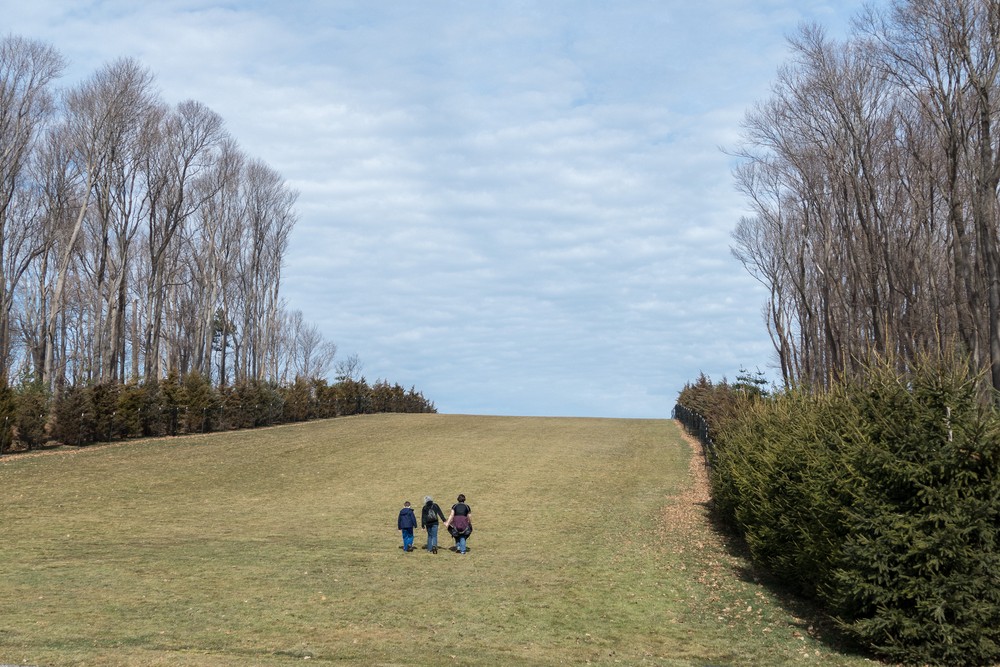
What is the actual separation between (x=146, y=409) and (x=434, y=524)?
78.0 ft

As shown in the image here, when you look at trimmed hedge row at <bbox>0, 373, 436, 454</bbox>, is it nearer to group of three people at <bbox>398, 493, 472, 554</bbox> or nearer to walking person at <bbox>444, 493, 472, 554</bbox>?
group of three people at <bbox>398, 493, 472, 554</bbox>

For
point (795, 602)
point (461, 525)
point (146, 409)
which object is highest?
point (146, 409)

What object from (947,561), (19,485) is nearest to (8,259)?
(19,485)

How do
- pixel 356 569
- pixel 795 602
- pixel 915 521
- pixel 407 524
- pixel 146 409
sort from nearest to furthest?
pixel 915 521
pixel 795 602
pixel 356 569
pixel 407 524
pixel 146 409

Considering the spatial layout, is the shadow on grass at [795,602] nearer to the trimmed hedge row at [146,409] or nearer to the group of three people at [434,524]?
the group of three people at [434,524]

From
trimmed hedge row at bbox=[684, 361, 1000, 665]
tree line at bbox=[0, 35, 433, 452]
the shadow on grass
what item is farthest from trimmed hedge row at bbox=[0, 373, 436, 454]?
trimmed hedge row at bbox=[684, 361, 1000, 665]

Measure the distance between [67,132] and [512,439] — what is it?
3354cm

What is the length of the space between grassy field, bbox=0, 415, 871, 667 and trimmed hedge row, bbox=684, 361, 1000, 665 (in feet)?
3.74

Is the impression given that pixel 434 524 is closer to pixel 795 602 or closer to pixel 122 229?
pixel 795 602

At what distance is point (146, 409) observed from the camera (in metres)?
39.3

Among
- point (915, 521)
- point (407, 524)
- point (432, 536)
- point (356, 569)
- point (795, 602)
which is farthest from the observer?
point (432, 536)

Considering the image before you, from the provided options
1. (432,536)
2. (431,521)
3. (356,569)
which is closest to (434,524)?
(431,521)

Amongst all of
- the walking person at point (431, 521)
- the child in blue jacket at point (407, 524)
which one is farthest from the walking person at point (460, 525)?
the child in blue jacket at point (407, 524)

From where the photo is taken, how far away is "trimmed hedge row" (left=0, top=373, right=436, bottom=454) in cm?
3316
